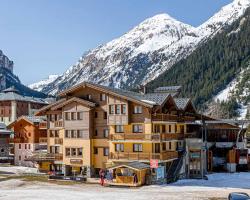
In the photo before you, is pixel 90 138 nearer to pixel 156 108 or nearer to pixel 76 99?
pixel 76 99

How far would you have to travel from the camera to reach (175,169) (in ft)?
205

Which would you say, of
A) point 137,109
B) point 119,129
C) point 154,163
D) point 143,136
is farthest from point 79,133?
point 154,163

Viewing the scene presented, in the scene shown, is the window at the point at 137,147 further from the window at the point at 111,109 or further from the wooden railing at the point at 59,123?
the wooden railing at the point at 59,123

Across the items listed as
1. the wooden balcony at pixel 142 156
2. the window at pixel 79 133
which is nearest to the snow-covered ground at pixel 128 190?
the wooden balcony at pixel 142 156

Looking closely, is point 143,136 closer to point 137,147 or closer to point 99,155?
point 137,147

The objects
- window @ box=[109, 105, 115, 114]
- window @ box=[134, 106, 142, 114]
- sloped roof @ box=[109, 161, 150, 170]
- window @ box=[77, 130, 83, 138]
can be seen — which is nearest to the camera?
sloped roof @ box=[109, 161, 150, 170]

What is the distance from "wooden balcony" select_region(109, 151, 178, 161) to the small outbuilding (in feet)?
3.71

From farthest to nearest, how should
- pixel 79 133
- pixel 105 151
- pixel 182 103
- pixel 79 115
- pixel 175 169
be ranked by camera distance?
pixel 182 103 → pixel 79 133 → pixel 79 115 → pixel 105 151 → pixel 175 169

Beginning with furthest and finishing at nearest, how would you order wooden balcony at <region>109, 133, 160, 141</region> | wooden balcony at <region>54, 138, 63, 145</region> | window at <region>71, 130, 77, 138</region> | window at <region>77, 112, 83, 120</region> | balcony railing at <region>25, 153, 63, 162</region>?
wooden balcony at <region>54, 138, 63, 145</region> < balcony railing at <region>25, 153, 63, 162</region> < window at <region>71, 130, 77, 138</region> < window at <region>77, 112, 83, 120</region> < wooden balcony at <region>109, 133, 160, 141</region>

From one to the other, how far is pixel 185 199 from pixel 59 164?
31.9 metres

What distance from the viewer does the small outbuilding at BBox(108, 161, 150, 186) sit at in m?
57.7

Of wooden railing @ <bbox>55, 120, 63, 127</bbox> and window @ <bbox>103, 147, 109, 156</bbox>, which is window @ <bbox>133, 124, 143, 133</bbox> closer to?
window @ <bbox>103, 147, 109, 156</bbox>

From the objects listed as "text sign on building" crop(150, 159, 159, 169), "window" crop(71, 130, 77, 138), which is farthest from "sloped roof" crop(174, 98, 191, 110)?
"window" crop(71, 130, 77, 138)

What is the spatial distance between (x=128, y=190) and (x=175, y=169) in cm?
1124
